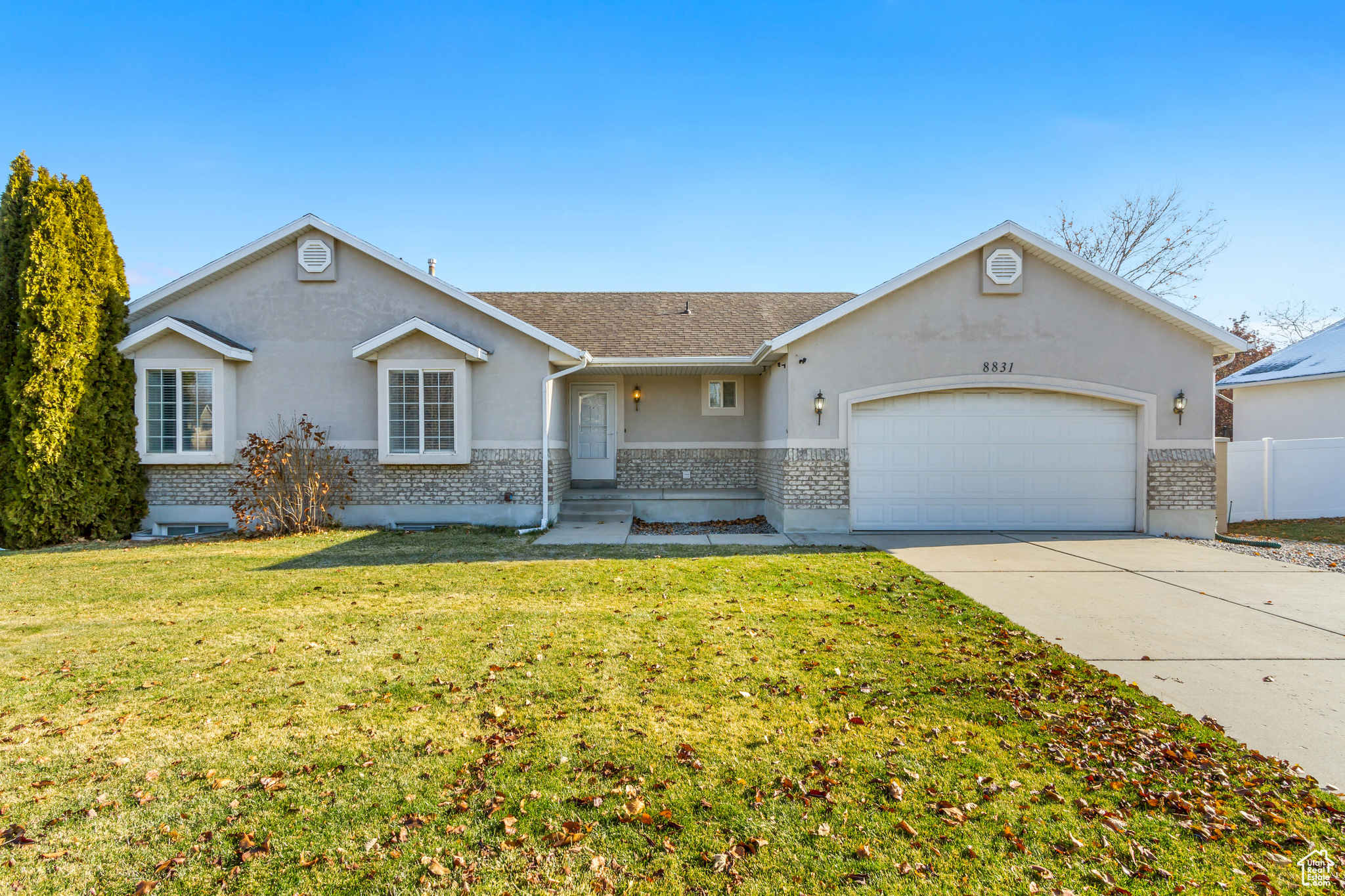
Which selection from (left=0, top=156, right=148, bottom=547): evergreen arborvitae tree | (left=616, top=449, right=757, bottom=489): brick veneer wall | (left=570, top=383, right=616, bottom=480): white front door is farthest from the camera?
(left=570, top=383, right=616, bottom=480): white front door

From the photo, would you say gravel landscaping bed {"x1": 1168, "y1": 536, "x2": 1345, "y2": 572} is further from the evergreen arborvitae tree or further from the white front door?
the evergreen arborvitae tree

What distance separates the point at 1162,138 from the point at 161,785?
18.7 meters

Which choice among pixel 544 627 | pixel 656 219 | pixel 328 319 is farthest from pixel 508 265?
pixel 544 627

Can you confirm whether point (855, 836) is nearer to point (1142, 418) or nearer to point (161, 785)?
point (161, 785)

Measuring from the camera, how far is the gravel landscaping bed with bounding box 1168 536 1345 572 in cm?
827

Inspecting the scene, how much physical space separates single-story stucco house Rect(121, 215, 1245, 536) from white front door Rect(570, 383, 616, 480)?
2422 millimetres

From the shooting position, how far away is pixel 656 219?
50.5ft

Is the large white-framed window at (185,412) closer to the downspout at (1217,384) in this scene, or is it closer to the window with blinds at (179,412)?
the window with blinds at (179,412)

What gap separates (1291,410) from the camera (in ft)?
54.0

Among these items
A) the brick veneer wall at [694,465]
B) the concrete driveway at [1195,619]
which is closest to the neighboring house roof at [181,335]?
the brick veneer wall at [694,465]

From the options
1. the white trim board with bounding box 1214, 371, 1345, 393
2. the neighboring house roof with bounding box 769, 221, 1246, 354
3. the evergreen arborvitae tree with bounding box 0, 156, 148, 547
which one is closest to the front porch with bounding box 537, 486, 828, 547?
the neighboring house roof with bounding box 769, 221, 1246, 354

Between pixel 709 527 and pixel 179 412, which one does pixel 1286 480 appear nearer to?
pixel 709 527

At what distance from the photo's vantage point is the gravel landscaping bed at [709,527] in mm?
11484

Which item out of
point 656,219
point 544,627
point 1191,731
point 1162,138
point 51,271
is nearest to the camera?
point 1191,731
